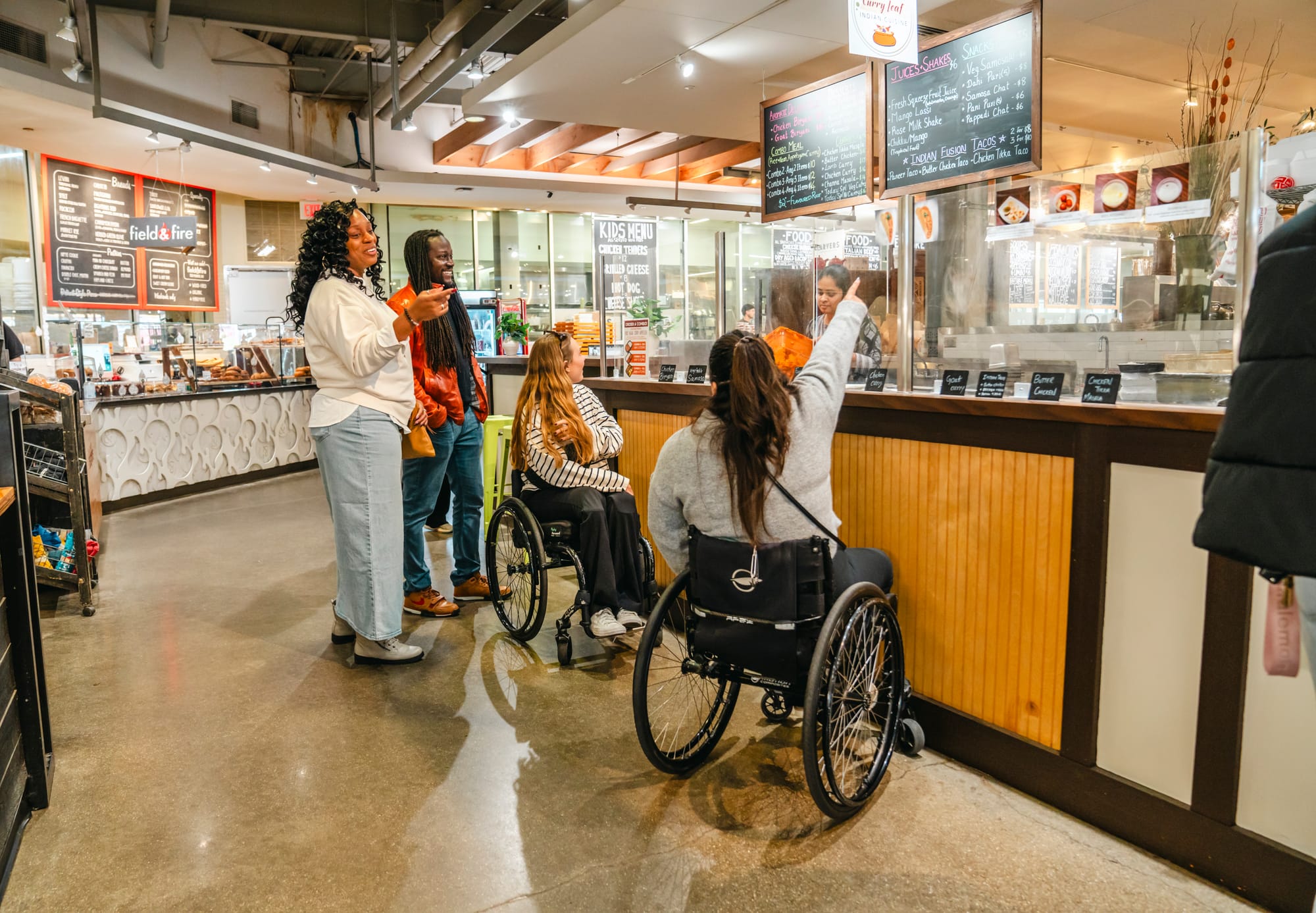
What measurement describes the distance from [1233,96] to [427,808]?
6267 mm

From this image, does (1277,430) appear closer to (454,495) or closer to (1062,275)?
(1062,275)

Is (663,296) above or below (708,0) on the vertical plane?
below

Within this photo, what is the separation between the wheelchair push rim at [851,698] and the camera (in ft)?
6.91

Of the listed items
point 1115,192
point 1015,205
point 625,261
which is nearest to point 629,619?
point 1015,205

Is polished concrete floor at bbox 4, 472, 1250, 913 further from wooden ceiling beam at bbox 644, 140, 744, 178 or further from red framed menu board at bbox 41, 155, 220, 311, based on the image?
wooden ceiling beam at bbox 644, 140, 744, 178

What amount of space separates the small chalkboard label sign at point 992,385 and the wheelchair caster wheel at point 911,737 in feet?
3.15

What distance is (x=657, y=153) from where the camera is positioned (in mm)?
10148

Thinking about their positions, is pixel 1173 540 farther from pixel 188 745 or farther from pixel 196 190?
pixel 196 190

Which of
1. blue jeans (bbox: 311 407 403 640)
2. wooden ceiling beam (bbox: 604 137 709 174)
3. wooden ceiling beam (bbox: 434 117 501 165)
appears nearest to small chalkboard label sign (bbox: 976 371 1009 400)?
blue jeans (bbox: 311 407 403 640)

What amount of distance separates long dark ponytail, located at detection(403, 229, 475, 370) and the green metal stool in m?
0.71

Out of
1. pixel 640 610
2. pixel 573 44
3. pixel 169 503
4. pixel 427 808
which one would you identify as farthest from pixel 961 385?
pixel 169 503

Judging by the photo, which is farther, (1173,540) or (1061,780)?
(1061,780)

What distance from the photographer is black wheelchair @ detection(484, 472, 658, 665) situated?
11.4ft

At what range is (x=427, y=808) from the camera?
7.97ft
